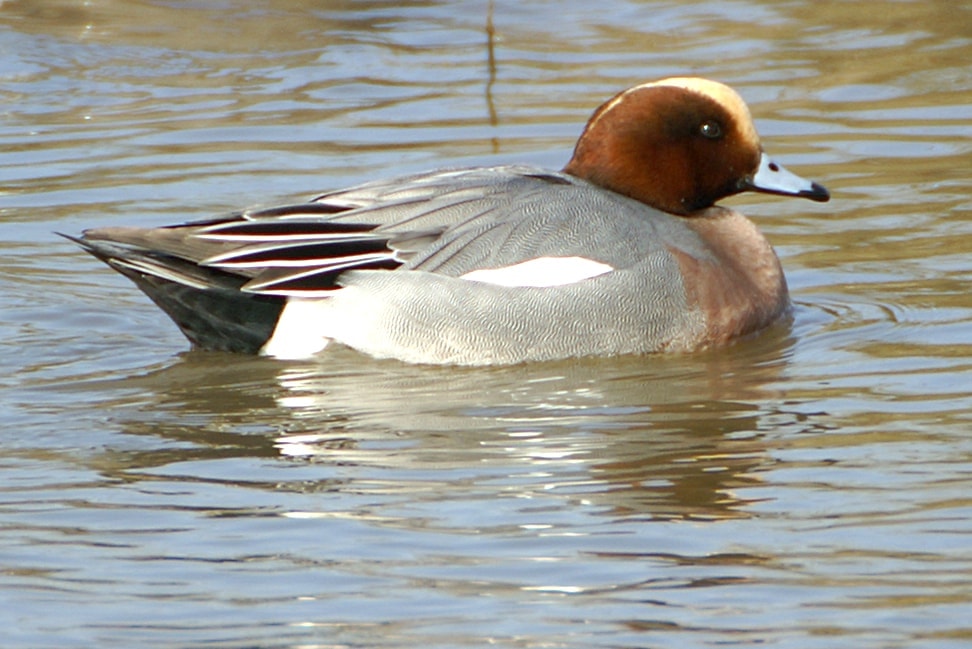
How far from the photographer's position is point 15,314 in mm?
6930

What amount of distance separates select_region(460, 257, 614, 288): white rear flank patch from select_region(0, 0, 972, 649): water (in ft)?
0.95

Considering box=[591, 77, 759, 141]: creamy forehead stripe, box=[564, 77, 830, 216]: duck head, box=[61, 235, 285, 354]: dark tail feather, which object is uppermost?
box=[591, 77, 759, 141]: creamy forehead stripe

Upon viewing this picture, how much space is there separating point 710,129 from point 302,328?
1626 mm

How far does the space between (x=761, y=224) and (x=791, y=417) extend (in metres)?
2.60

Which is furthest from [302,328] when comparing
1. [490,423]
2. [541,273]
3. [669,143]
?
[669,143]

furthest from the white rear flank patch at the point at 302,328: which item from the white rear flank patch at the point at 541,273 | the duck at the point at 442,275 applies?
the white rear flank patch at the point at 541,273

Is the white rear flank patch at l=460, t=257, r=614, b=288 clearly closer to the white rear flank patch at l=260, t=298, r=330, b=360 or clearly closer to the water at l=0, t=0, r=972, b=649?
the water at l=0, t=0, r=972, b=649

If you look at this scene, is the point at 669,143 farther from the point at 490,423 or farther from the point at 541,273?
the point at 490,423

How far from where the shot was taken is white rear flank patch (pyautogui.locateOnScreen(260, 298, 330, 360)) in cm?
637

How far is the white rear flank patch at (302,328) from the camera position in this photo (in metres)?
6.37

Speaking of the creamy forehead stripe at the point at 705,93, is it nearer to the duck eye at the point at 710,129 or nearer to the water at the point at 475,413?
the duck eye at the point at 710,129

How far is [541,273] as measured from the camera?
247 inches

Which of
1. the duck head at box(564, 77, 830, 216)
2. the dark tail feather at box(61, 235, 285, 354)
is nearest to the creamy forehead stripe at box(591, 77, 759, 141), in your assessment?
the duck head at box(564, 77, 830, 216)

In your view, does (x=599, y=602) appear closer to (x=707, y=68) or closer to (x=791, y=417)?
(x=791, y=417)
